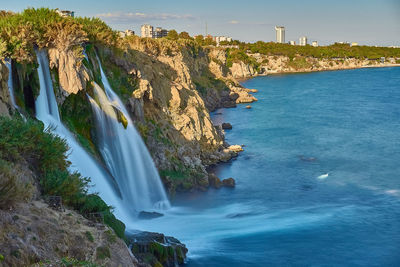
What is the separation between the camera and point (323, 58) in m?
129

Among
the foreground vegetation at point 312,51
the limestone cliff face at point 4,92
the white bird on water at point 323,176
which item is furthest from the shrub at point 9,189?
the foreground vegetation at point 312,51

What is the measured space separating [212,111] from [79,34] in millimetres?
37410

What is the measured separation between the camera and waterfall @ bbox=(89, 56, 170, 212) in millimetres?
19567

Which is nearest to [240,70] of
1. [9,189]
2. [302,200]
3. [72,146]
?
[302,200]

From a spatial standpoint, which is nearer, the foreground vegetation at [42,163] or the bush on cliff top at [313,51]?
the foreground vegetation at [42,163]

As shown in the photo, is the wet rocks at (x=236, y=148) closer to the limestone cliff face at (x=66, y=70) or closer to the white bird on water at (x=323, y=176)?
the white bird on water at (x=323, y=176)

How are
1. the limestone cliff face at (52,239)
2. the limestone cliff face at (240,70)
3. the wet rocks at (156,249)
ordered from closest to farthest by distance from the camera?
the limestone cliff face at (52,239), the wet rocks at (156,249), the limestone cliff face at (240,70)

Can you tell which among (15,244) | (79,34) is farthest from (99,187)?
(15,244)

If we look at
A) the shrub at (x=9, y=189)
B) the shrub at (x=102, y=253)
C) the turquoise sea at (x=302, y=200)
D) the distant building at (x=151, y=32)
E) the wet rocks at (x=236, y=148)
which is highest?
the distant building at (x=151, y=32)

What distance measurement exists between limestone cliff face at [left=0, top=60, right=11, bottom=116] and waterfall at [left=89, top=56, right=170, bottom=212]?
17.8 ft

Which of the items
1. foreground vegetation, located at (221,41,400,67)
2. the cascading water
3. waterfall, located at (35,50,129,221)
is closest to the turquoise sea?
waterfall, located at (35,50,129,221)

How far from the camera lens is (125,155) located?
69.6ft

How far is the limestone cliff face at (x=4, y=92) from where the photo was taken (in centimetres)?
1293

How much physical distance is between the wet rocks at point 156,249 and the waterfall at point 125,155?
458 cm
